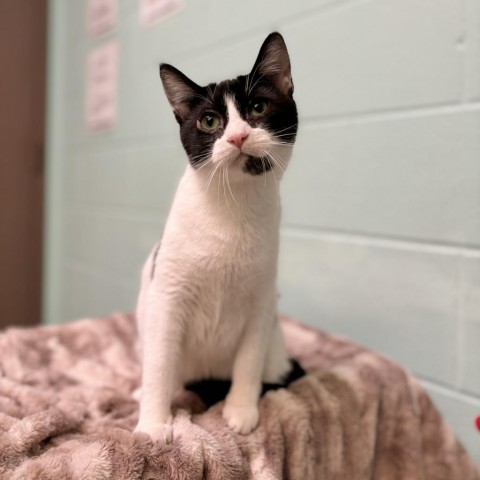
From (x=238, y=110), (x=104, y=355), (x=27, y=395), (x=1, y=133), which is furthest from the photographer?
(x=1, y=133)

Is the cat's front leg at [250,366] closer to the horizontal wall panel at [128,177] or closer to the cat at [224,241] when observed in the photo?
the cat at [224,241]

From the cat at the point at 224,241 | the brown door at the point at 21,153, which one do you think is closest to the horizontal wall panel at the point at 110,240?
the brown door at the point at 21,153

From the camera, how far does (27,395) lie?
86cm

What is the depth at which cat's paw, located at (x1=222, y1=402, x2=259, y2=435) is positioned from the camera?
0.79m

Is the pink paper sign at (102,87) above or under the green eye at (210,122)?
above

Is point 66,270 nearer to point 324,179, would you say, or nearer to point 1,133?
point 1,133

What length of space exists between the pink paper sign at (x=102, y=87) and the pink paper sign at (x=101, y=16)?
0.20 feet

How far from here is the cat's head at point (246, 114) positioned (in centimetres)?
73

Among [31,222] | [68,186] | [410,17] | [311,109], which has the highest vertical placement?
[410,17]

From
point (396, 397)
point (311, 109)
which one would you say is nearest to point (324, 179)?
point (311, 109)

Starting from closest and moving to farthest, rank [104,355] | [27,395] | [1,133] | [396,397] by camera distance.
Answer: [27,395] < [396,397] < [104,355] < [1,133]

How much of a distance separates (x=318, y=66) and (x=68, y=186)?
4.20 ft

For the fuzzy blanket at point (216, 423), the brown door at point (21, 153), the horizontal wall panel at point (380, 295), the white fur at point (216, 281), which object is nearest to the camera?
the fuzzy blanket at point (216, 423)

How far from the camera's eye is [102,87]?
1872 mm
